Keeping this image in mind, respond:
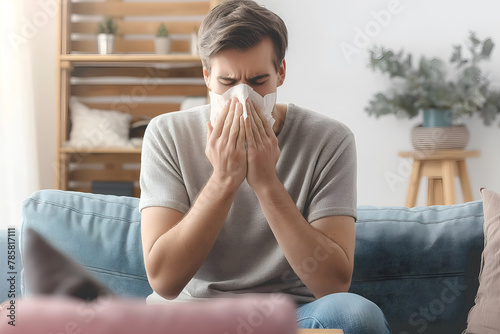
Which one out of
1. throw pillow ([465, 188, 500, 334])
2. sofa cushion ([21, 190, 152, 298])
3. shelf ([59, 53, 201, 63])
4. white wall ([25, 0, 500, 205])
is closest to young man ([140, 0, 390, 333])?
sofa cushion ([21, 190, 152, 298])

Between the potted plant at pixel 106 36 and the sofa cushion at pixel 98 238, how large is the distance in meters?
2.11

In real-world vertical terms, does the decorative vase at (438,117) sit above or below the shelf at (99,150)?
above

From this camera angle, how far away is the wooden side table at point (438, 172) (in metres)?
3.38

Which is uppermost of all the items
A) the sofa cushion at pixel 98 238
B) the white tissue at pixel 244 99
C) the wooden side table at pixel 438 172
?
the white tissue at pixel 244 99

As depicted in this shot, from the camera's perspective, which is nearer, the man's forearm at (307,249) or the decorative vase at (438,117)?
the man's forearm at (307,249)

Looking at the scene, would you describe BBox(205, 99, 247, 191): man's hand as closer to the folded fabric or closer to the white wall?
the folded fabric

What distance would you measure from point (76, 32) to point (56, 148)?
0.70 meters

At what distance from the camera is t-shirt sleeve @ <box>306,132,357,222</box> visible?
4.42 feet

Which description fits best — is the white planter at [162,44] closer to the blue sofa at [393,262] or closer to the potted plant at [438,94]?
the potted plant at [438,94]

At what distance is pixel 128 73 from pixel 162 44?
0.31m

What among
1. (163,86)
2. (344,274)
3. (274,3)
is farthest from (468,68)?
(344,274)

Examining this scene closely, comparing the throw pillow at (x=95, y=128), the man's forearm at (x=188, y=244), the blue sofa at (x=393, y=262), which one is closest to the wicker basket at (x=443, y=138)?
the throw pillow at (x=95, y=128)

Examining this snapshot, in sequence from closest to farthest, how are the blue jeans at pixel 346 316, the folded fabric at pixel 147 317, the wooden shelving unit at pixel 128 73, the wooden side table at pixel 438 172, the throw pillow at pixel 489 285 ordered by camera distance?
1. the folded fabric at pixel 147 317
2. the blue jeans at pixel 346 316
3. the throw pillow at pixel 489 285
4. the wooden side table at pixel 438 172
5. the wooden shelving unit at pixel 128 73

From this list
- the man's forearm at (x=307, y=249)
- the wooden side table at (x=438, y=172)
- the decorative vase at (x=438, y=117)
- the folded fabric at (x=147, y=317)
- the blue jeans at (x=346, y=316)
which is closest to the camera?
the folded fabric at (x=147, y=317)
